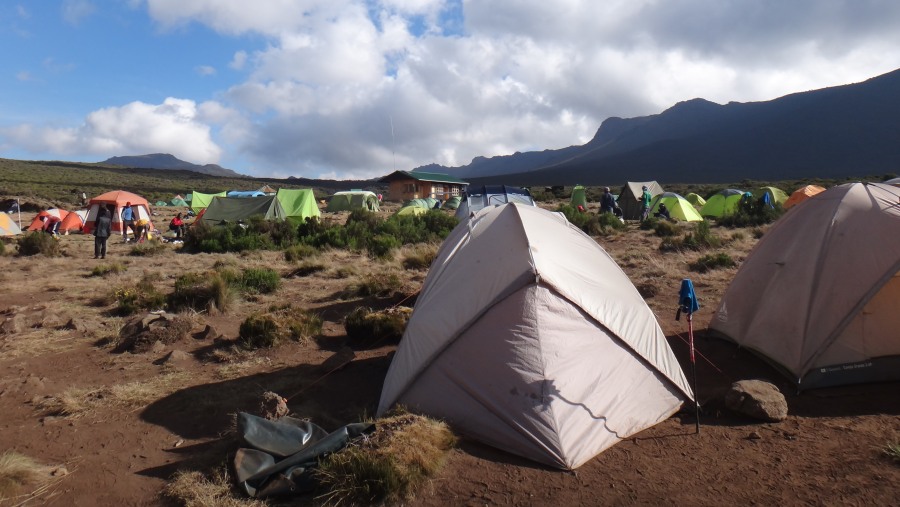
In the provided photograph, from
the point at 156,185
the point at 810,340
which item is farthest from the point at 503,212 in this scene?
the point at 156,185

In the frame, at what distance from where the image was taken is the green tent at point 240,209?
24719 mm

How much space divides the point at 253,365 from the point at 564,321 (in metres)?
4.10

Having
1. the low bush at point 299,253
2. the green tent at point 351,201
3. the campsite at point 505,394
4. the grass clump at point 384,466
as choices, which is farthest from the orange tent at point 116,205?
the grass clump at point 384,466

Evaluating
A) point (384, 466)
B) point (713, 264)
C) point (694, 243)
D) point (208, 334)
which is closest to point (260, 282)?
point (208, 334)

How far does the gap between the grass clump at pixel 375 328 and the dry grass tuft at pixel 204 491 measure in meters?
3.63

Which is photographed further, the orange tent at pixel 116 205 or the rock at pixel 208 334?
the orange tent at pixel 116 205

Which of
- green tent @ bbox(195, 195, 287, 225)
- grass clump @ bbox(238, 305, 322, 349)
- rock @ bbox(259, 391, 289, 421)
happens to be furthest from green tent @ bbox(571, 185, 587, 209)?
rock @ bbox(259, 391, 289, 421)

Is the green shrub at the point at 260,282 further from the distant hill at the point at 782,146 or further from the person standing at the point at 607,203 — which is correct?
A: the distant hill at the point at 782,146

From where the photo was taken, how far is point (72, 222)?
26.0m

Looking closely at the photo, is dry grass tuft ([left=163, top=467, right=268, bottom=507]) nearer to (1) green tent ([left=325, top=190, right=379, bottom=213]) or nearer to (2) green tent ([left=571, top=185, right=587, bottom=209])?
(2) green tent ([left=571, top=185, right=587, bottom=209])

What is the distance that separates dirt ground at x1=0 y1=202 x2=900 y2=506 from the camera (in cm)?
424

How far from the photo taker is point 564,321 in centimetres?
516

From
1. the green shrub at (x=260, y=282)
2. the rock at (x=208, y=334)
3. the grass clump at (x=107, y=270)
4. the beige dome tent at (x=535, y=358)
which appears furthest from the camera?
the grass clump at (x=107, y=270)

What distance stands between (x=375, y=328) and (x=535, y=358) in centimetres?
359
